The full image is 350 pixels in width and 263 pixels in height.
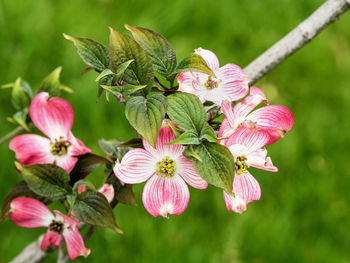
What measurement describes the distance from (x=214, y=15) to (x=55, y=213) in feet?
6.12

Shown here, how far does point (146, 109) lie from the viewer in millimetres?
539

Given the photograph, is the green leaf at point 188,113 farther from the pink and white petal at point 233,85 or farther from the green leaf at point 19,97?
the green leaf at point 19,97

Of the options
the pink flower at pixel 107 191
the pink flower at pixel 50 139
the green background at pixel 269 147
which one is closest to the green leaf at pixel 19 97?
the pink flower at pixel 50 139

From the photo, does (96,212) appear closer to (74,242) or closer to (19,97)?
(74,242)

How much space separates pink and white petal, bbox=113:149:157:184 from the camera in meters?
0.57

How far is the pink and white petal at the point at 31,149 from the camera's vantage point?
0.68 meters

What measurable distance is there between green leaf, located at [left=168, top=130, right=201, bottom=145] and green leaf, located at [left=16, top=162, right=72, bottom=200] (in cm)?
21

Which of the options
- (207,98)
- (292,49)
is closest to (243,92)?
(207,98)

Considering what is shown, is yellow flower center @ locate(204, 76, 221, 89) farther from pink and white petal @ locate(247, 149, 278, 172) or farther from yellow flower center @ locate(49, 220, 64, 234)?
yellow flower center @ locate(49, 220, 64, 234)

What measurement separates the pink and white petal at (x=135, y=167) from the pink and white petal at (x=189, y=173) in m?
0.04

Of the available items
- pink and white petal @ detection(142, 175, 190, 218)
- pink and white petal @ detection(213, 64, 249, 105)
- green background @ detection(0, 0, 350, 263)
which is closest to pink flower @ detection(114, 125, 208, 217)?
pink and white petal @ detection(142, 175, 190, 218)

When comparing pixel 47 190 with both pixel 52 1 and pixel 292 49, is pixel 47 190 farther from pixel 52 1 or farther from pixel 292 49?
pixel 52 1

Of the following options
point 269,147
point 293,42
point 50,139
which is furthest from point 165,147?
point 269,147

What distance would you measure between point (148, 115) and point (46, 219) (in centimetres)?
29
